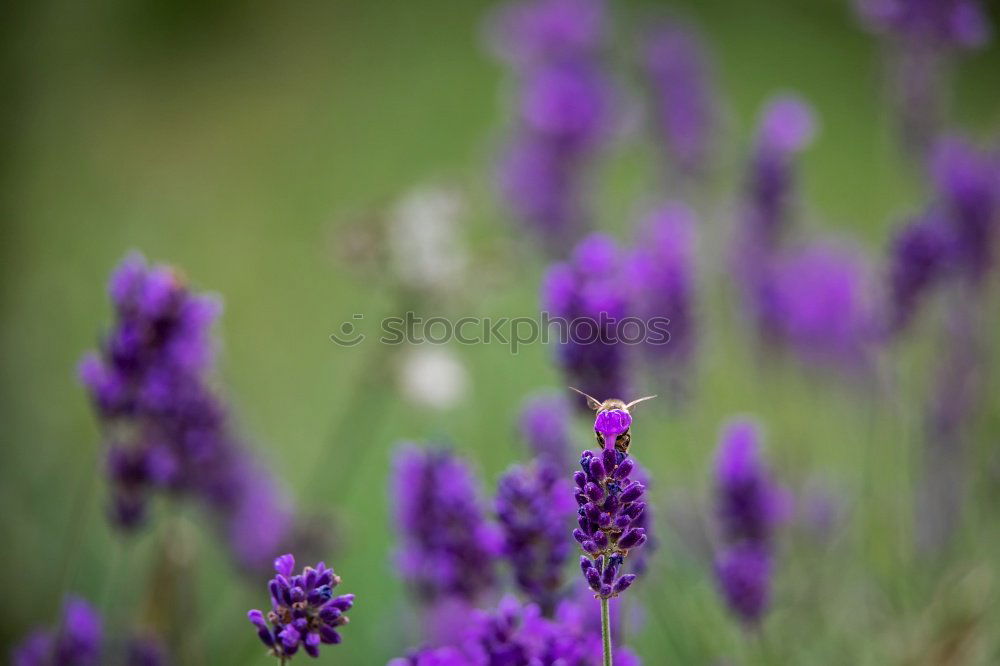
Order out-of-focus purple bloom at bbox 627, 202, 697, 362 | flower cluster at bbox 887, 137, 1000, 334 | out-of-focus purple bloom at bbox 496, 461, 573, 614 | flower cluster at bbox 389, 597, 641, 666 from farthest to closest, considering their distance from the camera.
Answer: out-of-focus purple bloom at bbox 627, 202, 697, 362, flower cluster at bbox 887, 137, 1000, 334, out-of-focus purple bloom at bbox 496, 461, 573, 614, flower cluster at bbox 389, 597, 641, 666

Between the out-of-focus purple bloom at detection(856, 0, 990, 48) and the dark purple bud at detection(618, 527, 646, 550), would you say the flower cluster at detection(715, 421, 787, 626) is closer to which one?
the dark purple bud at detection(618, 527, 646, 550)

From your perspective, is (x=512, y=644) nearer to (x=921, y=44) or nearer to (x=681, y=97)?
(x=921, y=44)

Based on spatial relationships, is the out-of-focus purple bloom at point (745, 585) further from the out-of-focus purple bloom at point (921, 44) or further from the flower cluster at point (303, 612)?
the out-of-focus purple bloom at point (921, 44)

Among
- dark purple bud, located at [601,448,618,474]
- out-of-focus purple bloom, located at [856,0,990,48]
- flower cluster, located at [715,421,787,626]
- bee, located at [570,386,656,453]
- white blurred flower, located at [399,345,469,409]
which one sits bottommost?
dark purple bud, located at [601,448,618,474]

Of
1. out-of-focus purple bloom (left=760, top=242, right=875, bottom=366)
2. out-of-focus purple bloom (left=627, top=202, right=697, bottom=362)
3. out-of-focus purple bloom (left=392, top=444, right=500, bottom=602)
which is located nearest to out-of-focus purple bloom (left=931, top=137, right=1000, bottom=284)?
out-of-focus purple bloom (left=760, top=242, right=875, bottom=366)

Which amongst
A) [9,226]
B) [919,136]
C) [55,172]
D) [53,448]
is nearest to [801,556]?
[919,136]

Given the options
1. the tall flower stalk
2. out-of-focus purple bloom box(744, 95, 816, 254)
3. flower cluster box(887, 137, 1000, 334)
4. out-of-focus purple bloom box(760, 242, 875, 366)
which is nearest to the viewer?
the tall flower stalk

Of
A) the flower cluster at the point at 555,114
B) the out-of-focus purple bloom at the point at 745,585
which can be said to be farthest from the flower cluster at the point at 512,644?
the flower cluster at the point at 555,114

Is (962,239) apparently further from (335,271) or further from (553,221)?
(335,271)
